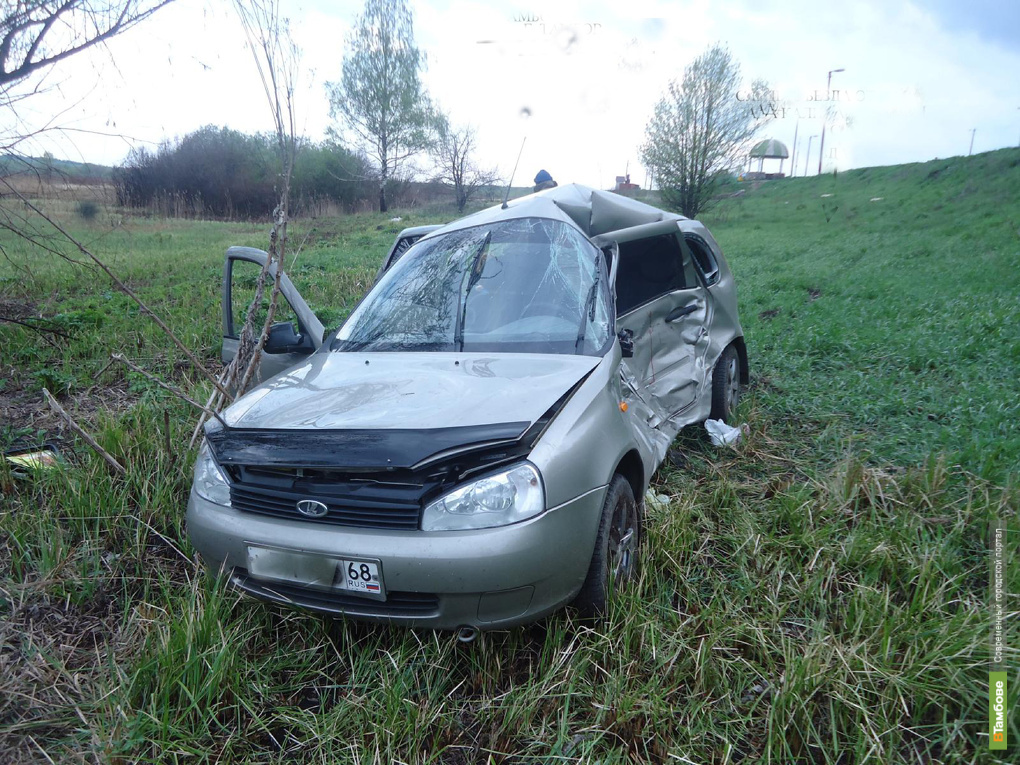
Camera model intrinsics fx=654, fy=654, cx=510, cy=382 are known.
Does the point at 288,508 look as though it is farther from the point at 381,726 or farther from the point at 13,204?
the point at 13,204

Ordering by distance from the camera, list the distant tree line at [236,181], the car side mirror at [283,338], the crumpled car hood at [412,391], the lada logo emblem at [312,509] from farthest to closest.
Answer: the distant tree line at [236,181], the car side mirror at [283,338], the crumpled car hood at [412,391], the lada logo emblem at [312,509]

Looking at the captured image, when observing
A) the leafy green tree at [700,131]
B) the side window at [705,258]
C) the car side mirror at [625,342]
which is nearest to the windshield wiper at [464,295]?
the car side mirror at [625,342]

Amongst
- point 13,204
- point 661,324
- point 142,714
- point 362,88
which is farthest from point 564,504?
point 362,88

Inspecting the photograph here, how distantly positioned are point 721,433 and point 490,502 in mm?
2612

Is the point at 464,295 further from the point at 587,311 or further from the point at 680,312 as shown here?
the point at 680,312

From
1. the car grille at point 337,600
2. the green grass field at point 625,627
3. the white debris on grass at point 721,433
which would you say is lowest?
the green grass field at point 625,627

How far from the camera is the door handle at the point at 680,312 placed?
408cm

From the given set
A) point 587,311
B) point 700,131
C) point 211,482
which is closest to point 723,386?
point 587,311

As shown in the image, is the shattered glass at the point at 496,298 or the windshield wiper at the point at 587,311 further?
the shattered glass at the point at 496,298

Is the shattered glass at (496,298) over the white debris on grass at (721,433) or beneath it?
over

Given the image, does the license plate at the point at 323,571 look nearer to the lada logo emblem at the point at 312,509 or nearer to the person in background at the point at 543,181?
the lada logo emblem at the point at 312,509

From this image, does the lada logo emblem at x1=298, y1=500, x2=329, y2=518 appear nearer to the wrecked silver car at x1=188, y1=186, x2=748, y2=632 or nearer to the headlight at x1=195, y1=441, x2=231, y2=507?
the wrecked silver car at x1=188, y1=186, x2=748, y2=632

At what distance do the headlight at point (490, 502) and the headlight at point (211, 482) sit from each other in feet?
2.83

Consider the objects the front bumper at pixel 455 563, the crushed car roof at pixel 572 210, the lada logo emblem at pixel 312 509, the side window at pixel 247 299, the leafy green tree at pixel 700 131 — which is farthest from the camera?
the leafy green tree at pixel 700 131
